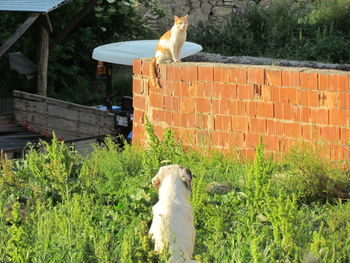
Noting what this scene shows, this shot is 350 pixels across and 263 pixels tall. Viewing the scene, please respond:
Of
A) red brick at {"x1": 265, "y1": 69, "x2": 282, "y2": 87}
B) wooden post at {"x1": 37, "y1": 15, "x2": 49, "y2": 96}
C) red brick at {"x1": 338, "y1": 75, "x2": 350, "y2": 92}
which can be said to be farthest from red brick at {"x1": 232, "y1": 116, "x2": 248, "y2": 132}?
wooden post at {"x1": 37, "y1": 15, "x2": 49, "y2": 96}

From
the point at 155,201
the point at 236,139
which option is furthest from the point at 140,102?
the point at 155,201

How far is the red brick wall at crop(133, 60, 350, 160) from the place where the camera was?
8.16m

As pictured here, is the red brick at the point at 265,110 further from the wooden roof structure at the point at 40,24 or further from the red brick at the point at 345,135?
the wooden roof structure at the point at 40,24

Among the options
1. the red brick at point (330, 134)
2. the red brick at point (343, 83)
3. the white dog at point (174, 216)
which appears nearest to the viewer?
the white dog at point (174, 216)

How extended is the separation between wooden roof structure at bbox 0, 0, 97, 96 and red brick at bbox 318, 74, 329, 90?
7.68 meters

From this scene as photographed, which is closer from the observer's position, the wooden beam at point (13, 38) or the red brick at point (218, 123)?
the red brick at point (218, 123)

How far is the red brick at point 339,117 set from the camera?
26.5 ft

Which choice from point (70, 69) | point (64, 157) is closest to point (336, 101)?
point (64, 157)

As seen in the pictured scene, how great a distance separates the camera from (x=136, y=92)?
9.98m

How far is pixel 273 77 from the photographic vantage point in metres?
8.53

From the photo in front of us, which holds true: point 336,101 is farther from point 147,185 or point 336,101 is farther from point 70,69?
point 70,69

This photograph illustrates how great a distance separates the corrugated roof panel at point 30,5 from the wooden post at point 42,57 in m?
0.74

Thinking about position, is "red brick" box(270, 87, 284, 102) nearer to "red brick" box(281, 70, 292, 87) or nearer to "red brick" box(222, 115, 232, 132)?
"red brick" box(281, 70, 292, 87)

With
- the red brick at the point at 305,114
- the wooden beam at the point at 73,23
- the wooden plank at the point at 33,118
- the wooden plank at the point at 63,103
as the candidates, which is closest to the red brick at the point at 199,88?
the red brick at the point at 305,114
